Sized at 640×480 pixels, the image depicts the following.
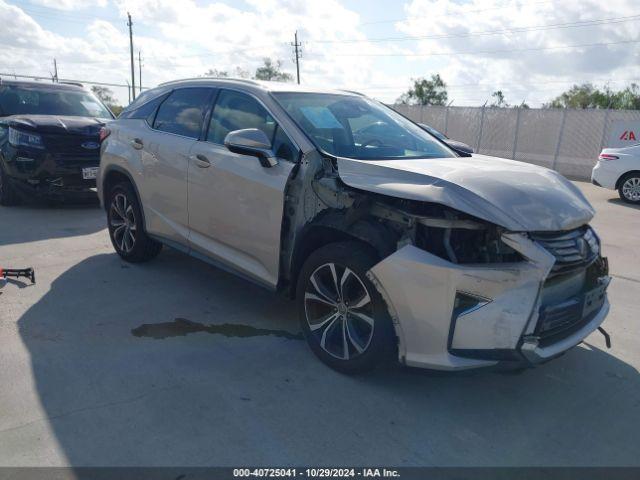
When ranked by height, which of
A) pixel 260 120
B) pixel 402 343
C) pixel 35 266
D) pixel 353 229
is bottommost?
pixel 35 266

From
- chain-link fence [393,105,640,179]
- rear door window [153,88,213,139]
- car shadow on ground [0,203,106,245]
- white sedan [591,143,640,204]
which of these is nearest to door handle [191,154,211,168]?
rear door window [153,88,213,139]

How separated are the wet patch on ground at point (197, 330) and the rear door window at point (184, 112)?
1550 mm

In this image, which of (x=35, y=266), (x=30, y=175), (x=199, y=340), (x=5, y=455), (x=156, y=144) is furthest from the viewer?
(x=30, y=175)

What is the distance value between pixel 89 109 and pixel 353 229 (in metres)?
7.65

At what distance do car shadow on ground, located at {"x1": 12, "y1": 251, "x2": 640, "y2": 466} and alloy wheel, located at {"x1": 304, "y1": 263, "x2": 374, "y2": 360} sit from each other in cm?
20

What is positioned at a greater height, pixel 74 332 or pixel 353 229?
pixel 353 229

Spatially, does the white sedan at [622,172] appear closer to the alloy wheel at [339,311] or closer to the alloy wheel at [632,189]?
the alloy wheel at [632,189]

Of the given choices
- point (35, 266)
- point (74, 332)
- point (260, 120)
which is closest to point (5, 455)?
point (74, 332)

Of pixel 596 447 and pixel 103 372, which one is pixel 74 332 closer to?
pixel 103 372

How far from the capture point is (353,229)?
3.24m

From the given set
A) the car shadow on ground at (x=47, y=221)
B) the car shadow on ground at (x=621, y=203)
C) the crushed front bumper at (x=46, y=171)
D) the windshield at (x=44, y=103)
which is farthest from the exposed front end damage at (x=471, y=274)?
the car shadow on ground at (x=621, y=203)

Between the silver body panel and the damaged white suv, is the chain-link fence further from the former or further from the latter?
the silver body panel

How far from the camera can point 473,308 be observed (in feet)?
9.29

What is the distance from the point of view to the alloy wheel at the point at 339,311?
128 inches
